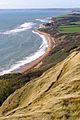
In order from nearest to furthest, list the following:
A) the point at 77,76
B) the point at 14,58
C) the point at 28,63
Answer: the point at 77,76 → the point at 28,63 → the point at 14,58

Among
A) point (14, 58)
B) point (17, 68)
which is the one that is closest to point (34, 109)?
point (17, 68)

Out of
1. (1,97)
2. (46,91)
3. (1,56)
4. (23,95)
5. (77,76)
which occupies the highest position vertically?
(77,76)

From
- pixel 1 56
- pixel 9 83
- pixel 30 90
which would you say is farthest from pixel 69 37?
pixel 30 90

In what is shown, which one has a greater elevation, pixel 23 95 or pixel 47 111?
pixel 47 111

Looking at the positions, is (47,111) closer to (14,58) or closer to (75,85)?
(75,85)

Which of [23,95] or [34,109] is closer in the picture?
[34,109]

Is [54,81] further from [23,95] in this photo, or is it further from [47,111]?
[47,111]

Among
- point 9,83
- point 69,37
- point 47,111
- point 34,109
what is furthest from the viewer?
point 69,37
